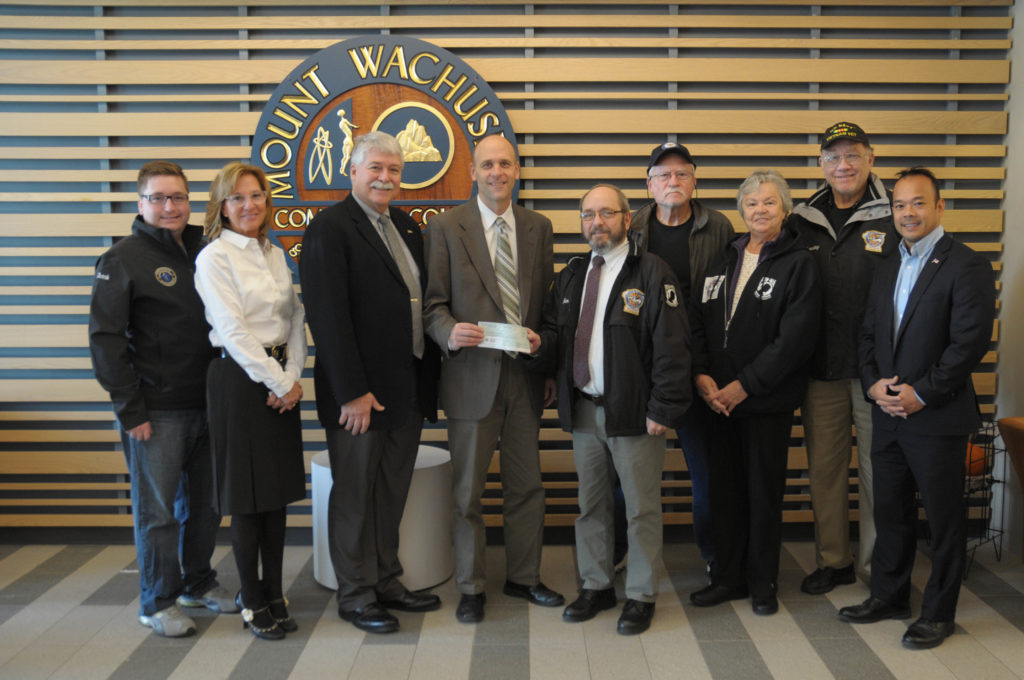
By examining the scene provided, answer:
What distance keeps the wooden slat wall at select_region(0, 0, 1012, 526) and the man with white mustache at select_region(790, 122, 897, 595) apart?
28.1 inches

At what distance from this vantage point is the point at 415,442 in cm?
334

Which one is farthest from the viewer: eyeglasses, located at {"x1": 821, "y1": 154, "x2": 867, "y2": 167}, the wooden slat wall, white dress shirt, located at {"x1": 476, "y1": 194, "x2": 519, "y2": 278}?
the wooden slat wall

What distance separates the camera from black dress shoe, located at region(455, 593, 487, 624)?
10.7 ft

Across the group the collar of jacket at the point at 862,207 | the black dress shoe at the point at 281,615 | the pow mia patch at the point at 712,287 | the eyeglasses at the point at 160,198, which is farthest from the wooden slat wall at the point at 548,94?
the black dress shoe at the point at 281,615

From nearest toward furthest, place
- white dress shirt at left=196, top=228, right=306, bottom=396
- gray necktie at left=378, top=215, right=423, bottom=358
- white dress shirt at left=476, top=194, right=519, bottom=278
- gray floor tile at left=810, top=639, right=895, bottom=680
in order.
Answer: gray floor tile at left=810, top=639, right=895, bottom=680 < white dress shirt at left=196, top=228, right=306, bottom=396 < gray necktie at left=378, top=215, right=423, bottom=358 < white dress shirt at left=476, top=194, right=519, bottom=278

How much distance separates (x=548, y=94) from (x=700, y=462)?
6.90 feet

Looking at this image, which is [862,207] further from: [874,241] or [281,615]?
[281,615]

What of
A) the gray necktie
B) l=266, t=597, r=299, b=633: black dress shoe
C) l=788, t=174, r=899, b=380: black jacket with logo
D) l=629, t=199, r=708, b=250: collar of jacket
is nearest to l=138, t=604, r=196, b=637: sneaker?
l=266, t=597, r=299, b=633: black dress shoe

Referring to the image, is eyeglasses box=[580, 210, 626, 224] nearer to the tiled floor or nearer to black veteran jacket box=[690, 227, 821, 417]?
black veteran jacket box=[690, 227, 821, 417]

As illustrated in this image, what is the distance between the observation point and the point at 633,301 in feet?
10.1

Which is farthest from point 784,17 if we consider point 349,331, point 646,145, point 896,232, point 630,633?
point 630,633

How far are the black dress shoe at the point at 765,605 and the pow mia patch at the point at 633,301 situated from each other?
53.5 inches

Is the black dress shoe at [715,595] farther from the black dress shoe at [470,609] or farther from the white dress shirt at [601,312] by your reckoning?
the white dress shirt at [601,312]

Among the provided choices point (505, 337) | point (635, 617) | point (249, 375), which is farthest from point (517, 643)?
point (249, 375)
